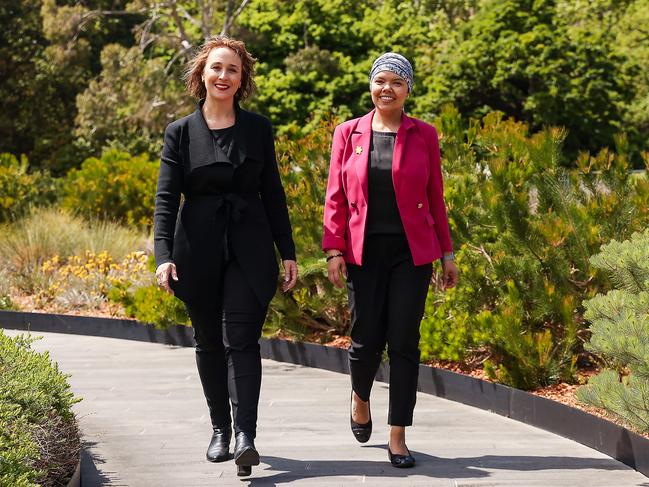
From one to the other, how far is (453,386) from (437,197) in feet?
7.43

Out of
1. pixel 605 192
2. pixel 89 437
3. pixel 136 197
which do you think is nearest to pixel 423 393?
pixel 605 192

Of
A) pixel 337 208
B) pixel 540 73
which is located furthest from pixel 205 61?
pixel 540 73

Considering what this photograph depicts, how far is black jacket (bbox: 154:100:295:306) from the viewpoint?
223 inches

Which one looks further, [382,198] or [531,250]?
[531,250]

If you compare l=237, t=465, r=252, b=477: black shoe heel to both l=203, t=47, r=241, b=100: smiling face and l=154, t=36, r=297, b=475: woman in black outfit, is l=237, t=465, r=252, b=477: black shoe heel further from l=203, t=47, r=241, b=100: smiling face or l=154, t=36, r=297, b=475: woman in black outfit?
l=203, t=47, r=241, b=100: smiling face

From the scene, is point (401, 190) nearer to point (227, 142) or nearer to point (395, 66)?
point (395, 66)

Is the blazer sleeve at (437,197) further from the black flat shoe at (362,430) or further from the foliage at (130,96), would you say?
the foliage at (130,96)

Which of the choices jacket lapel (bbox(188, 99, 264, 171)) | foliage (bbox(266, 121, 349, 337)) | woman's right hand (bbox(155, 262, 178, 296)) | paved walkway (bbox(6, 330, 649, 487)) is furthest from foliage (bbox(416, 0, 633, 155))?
woman's right hand (bbox(155, 262, 178, 296))

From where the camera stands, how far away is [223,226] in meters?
5.67

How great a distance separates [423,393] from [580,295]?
1.27m

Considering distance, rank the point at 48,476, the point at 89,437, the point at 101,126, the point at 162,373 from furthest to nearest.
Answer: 1. the point at 101,126
2. the point at 162,373
3. the point at 89,437
4. the point at 48,476

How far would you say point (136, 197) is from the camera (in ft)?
61.0

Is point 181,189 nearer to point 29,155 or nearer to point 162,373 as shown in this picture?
point 162,373

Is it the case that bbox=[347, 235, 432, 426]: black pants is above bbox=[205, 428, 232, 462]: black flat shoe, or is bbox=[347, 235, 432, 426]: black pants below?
above
